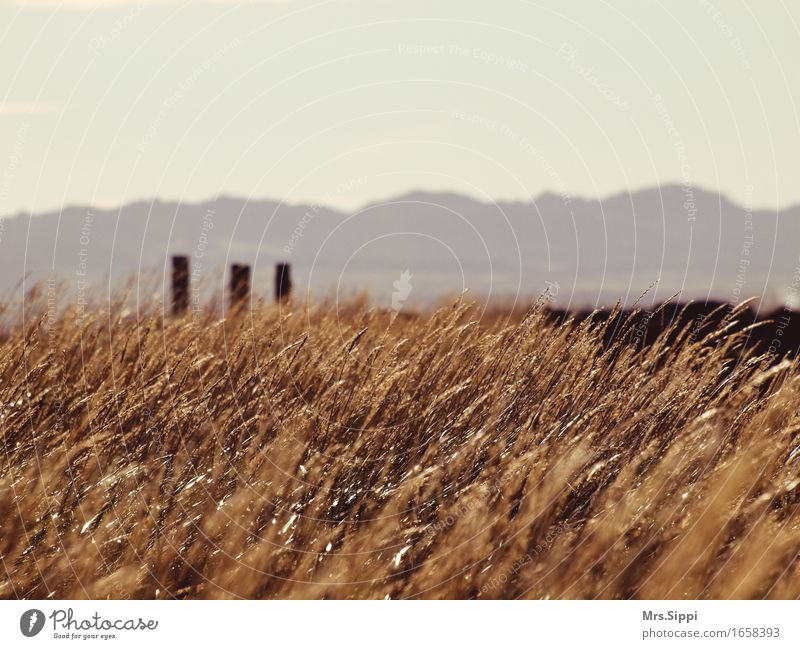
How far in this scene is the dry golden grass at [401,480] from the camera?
10.2 ft

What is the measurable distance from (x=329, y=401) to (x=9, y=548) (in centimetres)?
130

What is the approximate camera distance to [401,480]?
11.4 ft

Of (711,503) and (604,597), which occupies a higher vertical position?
(711,503)

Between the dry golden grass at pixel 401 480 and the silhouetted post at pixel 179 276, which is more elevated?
the silhouetted post at pixel 179 276

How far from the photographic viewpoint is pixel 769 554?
320cm

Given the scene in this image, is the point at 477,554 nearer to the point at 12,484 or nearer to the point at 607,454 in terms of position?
the point at 607,454

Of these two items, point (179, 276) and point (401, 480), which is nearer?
point (401, 480)

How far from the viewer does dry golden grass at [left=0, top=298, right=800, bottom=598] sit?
123 inches

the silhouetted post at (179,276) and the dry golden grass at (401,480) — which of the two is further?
the silhouetted post at (179,276)

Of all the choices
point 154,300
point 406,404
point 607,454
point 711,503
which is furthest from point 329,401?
point 154,300

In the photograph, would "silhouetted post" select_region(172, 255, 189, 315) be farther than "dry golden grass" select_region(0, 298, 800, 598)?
Yes

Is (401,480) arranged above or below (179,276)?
below

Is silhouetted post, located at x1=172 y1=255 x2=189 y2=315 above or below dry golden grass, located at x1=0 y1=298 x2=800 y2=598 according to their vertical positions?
above
